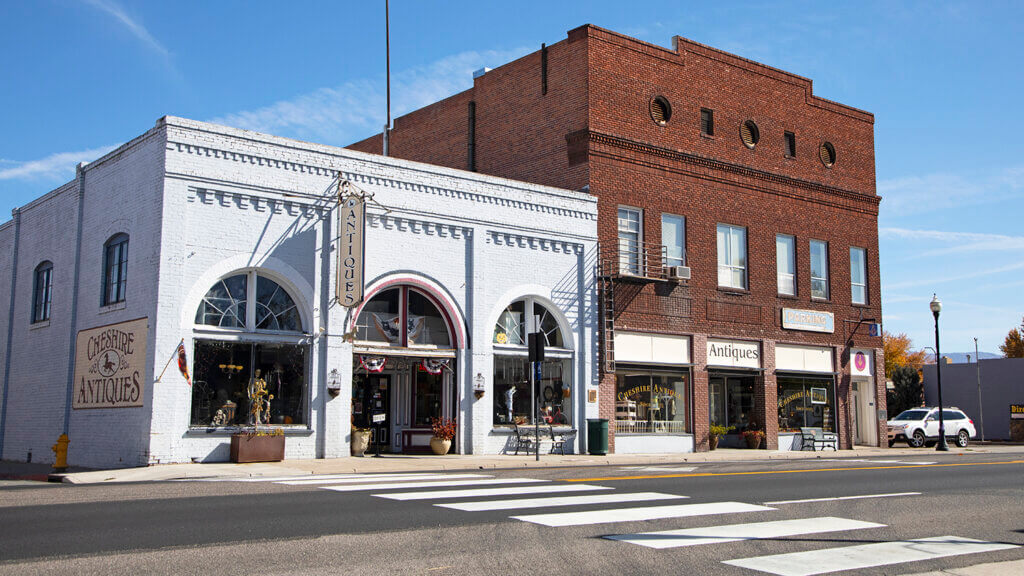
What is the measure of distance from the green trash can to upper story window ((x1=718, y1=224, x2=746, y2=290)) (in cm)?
715

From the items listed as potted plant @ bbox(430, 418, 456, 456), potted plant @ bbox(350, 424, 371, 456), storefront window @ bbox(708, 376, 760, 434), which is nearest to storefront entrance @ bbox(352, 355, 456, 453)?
potted plant @ bbox(430, 418, 456, 456)

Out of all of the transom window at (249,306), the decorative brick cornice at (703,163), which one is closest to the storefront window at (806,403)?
the decorative brick cornice at (703,163)

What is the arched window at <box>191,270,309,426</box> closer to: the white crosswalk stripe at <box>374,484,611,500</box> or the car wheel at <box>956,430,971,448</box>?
the white crosswalk stripe at <box>374,484,611,500</box>

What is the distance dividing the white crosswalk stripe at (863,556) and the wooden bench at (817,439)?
21627 mm

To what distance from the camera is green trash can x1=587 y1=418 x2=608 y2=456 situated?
79.2 feet

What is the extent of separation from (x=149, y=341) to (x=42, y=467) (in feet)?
15.6

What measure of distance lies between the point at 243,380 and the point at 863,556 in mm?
14594

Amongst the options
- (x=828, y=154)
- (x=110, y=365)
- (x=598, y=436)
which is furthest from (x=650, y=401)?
(x=110, y=365)

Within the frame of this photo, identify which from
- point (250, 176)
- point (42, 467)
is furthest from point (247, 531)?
point (42, 467)

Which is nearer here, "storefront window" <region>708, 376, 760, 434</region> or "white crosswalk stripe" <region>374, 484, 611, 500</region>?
"white crosswalk stripe" <region>374, 484, 611, 500</region>

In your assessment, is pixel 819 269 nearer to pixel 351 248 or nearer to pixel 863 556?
pixel 351 248

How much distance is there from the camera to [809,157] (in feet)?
105

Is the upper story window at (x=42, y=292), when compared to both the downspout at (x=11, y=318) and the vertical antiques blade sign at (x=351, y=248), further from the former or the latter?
the vertical antiques blade sign at (x=351, y=248)

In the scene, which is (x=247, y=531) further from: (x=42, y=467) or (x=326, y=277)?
(x=42, y=467)
